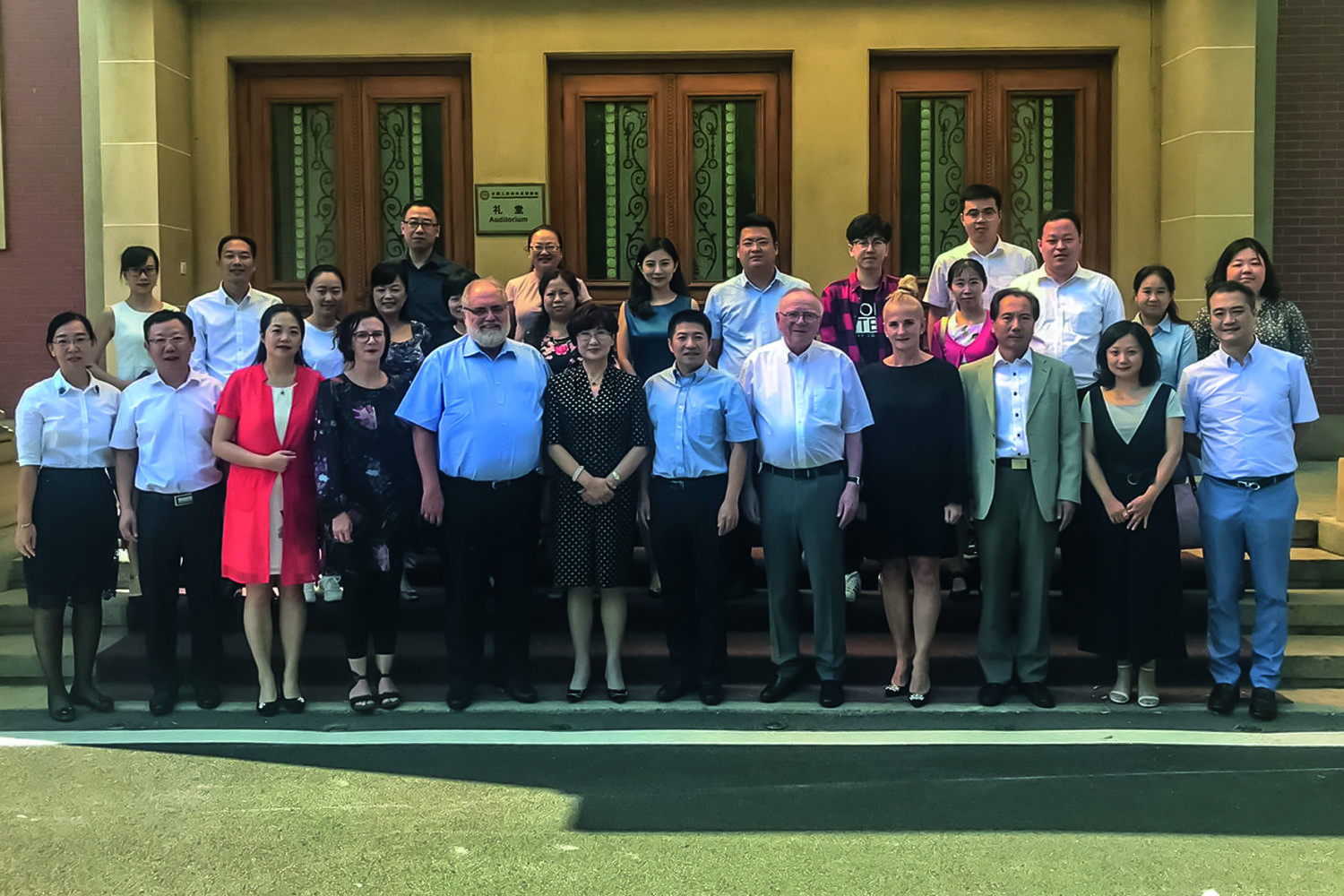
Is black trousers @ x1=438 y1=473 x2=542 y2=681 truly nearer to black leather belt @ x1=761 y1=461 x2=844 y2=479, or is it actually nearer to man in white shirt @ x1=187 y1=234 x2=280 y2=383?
black leather belt @ x1=761 y1=461 x2=844 y2=479

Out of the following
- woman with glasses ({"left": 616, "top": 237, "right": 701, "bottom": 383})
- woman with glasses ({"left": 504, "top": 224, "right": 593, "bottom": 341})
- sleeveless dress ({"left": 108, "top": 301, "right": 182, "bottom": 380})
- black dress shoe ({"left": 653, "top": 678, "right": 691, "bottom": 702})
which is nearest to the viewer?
black dress shoe ({"left": 653, "top": 678, "right": 691, "bottom": 702})

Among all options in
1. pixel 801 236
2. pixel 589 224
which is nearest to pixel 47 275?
pixel 589 224

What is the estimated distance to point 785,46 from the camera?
8953 mm

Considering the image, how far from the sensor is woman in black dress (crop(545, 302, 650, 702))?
231 inches

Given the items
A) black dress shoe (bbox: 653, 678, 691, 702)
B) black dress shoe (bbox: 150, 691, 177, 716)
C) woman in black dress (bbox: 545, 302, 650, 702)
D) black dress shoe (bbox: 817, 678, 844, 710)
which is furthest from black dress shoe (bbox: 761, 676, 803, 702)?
black dress shoe (bbox: 150, 691, 177, 716)

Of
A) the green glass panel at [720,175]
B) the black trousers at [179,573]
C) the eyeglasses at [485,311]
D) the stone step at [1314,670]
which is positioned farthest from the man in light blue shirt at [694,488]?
the green glass panel at [720,175]

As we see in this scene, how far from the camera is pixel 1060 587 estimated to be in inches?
268

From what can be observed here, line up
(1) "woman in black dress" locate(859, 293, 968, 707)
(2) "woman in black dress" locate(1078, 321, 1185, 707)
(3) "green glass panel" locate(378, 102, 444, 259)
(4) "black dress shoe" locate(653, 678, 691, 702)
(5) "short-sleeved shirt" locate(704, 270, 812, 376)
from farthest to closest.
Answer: (3) "green glass panel" locate(378, 102, 444, 259)
(5) "short-sleeved shirt" locate(704, 270, 812, 376)
(4) "black dress shoe" locate(653, 678, 691, 702)
(1) "woman in black dress" locate(859, 293, 968, 707)
(2) "woman in black dress" locate(1078, 321, 1185, 707)

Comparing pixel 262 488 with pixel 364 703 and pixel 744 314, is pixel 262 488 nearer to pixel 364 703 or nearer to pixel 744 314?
pixel 364 703

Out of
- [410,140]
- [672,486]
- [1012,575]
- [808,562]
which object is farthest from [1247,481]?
[410,140]

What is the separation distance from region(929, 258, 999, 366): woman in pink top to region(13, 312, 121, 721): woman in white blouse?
4202 mm

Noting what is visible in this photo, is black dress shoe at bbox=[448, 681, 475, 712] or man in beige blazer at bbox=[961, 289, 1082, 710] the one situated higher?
man in beige blazer at bbox=[961, 289, 1082, 710]

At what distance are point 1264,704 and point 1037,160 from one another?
489cm

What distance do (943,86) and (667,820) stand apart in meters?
6.50
